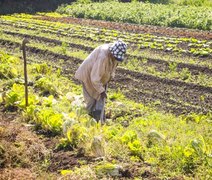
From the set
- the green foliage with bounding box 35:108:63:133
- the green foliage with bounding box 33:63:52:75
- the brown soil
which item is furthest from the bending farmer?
the brown soil

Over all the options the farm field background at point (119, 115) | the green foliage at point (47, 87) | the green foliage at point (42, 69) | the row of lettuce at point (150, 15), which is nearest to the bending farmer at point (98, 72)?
the farm field background at point (119, 115)

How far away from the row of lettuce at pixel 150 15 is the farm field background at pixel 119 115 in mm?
3164

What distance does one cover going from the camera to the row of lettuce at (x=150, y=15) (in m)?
17.4

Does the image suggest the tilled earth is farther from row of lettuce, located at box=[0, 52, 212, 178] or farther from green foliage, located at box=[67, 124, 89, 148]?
green foliage, located at box=[67, 124, 89, 148]

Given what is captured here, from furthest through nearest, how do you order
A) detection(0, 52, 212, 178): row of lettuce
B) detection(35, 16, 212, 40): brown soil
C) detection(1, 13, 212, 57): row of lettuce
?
detection(35, 16, 212, 40): brown soil < detection(1, 13, 212, 57): row of lettuce < detection(0, 52, 212, 178): row of lettuce

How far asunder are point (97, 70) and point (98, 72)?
0.03 meters

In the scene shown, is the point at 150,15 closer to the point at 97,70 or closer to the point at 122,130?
the point at 97,70

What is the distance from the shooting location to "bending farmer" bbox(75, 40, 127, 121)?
5.50 metres

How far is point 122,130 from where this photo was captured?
5.71 m

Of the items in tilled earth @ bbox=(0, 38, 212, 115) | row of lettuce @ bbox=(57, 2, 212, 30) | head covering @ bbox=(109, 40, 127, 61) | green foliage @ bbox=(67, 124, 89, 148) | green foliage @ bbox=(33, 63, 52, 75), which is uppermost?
row of lettuce @ bbox=(57, 2, 212, 30)

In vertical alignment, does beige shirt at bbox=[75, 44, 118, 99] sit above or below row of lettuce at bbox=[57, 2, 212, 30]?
below

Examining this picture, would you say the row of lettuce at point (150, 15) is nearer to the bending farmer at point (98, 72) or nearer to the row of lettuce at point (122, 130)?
the row of lettuce at point (122, 130)

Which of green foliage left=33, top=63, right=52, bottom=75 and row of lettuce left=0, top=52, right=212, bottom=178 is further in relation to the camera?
green foliage left=33, top=63, right=52, bottom=75

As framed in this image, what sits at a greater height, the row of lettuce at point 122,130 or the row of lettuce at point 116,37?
the row of lettuce at point 116,37
